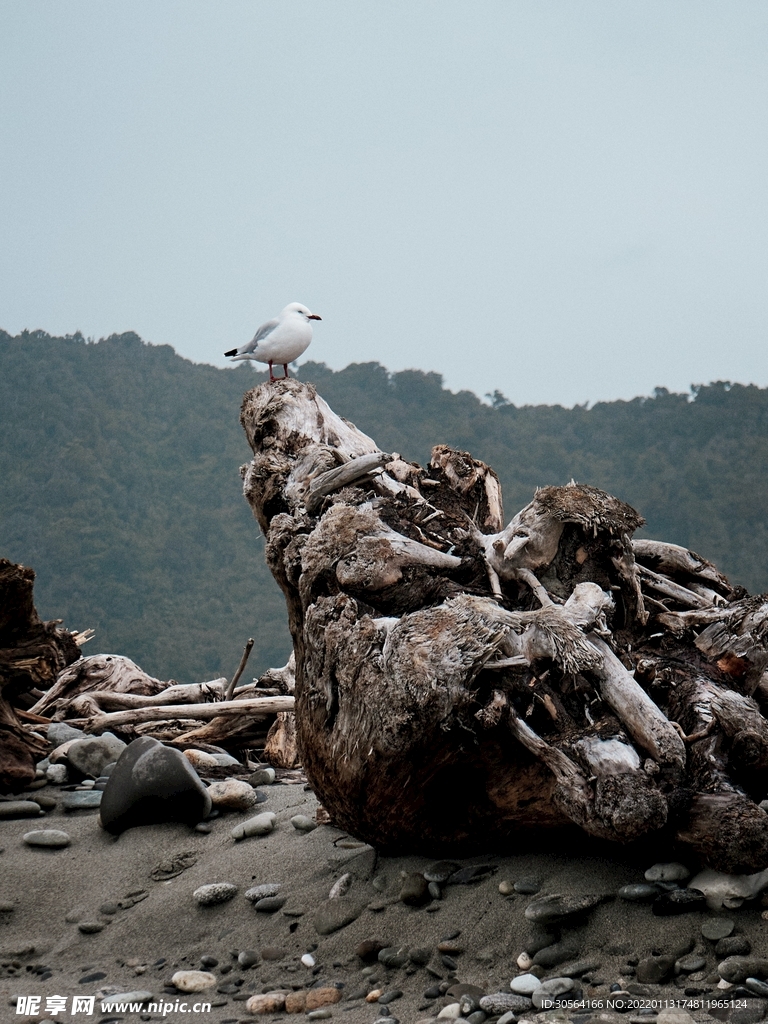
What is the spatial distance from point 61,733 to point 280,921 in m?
4.19

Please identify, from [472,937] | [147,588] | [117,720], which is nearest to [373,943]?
[472,937]

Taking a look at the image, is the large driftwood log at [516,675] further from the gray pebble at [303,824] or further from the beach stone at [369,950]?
the gray pebble at [303,824]

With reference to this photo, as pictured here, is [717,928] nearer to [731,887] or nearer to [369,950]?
[731,887]

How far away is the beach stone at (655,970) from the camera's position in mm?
3158

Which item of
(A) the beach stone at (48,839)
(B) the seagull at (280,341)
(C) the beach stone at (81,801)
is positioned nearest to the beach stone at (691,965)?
(A) the beach stone at (48,839)

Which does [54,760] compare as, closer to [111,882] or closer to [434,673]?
[111,882]

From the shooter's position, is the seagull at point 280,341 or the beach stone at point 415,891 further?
the seagull at point 280,341

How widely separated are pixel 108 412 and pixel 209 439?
470cm

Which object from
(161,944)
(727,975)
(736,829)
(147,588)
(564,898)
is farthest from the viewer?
(147,588)

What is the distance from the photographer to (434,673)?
3824mm

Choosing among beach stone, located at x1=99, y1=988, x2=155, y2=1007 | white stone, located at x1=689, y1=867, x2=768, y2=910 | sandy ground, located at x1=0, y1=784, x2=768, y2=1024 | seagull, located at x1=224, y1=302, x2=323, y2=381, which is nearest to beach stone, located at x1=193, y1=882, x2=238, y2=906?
sandy ground, located at x1=0, y1=784, x2=768, y2=1024

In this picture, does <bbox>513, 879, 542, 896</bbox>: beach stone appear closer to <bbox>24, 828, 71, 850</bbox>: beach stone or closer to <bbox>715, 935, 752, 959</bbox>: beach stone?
<bbox>715, 935, 752, 959</bbox>: beach stone

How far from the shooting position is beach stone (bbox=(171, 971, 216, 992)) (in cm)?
390

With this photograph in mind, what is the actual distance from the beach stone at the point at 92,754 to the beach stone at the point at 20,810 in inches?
27.7
